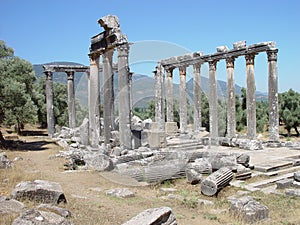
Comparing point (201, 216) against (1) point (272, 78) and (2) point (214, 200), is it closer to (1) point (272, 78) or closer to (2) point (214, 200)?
(2) point (214, 200)

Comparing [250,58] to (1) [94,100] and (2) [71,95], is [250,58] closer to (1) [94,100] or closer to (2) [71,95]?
(1) [94,100]

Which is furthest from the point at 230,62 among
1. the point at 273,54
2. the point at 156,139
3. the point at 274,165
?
the point at 274,165

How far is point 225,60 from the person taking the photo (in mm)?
25109

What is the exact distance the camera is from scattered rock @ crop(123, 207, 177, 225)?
552 cm

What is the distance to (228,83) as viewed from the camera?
2552 cm

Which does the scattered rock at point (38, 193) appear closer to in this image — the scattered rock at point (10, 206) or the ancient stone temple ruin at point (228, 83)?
the scattered rock at point (10, 206)

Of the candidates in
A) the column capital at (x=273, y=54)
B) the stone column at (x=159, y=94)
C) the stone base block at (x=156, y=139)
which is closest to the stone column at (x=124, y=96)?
the stone base block at (x=156, y=139)

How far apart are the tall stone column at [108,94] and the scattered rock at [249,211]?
11284mm

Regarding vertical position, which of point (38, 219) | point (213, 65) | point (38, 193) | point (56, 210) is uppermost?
point (213, 65)

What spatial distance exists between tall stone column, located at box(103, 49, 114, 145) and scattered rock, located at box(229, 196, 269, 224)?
11284 millimetres

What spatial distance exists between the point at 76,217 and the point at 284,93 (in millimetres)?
41595

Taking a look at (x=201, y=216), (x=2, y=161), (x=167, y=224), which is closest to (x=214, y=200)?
(x=201, y=216)

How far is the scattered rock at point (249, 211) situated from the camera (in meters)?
8.14

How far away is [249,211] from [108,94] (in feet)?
40.7
